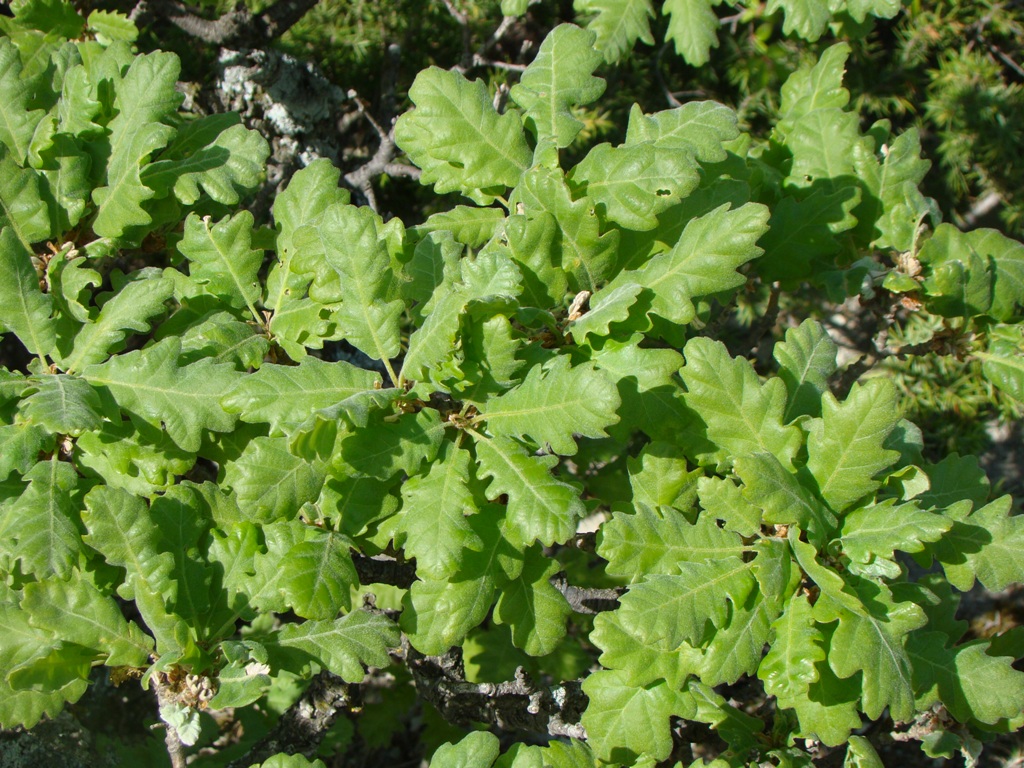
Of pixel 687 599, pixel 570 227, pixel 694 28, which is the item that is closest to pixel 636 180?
pixel 570 227

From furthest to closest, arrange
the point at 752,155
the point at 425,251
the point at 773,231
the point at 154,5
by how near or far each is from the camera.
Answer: the point at 154,5
the point at 752,155
the point at 773,231
the point at 425,251

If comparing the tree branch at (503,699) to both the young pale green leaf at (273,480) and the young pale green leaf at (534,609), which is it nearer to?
the young pale green leaf at (534,609)

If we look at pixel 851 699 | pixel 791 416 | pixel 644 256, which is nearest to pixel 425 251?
pixel 644 256

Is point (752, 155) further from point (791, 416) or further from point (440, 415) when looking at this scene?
point (440, 415)

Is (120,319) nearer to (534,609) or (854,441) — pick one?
(534,609)

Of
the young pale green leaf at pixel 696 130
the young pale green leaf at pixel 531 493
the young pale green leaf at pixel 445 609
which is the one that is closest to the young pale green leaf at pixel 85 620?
the young pale green leaf at pixel 445 609

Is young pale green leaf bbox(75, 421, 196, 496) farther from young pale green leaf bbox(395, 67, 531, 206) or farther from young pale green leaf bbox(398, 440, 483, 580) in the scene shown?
young pale green leaf bbox(395, 67, 531, 206)

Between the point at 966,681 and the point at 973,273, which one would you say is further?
the point at 973,273
